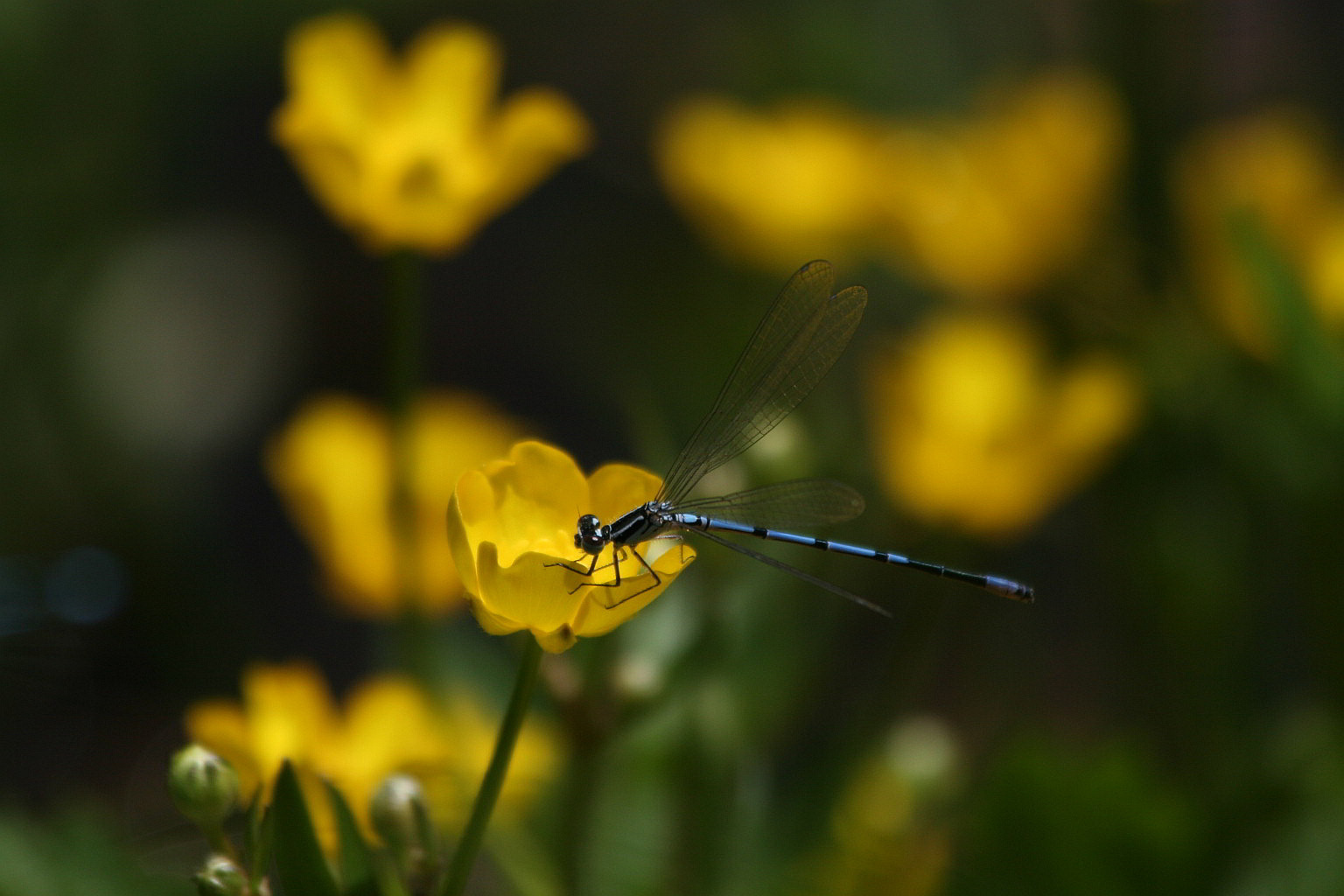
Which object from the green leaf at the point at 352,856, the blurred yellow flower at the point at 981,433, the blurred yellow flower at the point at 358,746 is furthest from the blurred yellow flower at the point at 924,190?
the green leaf at the point at 352,856

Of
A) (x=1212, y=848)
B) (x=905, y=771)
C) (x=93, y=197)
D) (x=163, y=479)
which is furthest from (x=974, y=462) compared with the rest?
(x=93, y=197)

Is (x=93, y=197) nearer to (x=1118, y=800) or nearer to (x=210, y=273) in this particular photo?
(x=210, y=273)

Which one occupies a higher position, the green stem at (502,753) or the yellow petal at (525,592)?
the yellow petal at (525,592)

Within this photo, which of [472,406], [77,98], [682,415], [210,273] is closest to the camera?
[472,406]

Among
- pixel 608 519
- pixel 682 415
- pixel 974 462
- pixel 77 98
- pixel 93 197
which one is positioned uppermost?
pixel 77 98

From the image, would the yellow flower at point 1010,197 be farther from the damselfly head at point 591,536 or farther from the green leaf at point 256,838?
the green leaf at point 256,838

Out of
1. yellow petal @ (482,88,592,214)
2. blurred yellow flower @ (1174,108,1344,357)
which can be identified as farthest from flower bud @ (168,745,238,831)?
blurred yellow flower @ (1174,108,1344,357)

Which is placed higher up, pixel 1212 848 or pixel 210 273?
pixel 210 273
